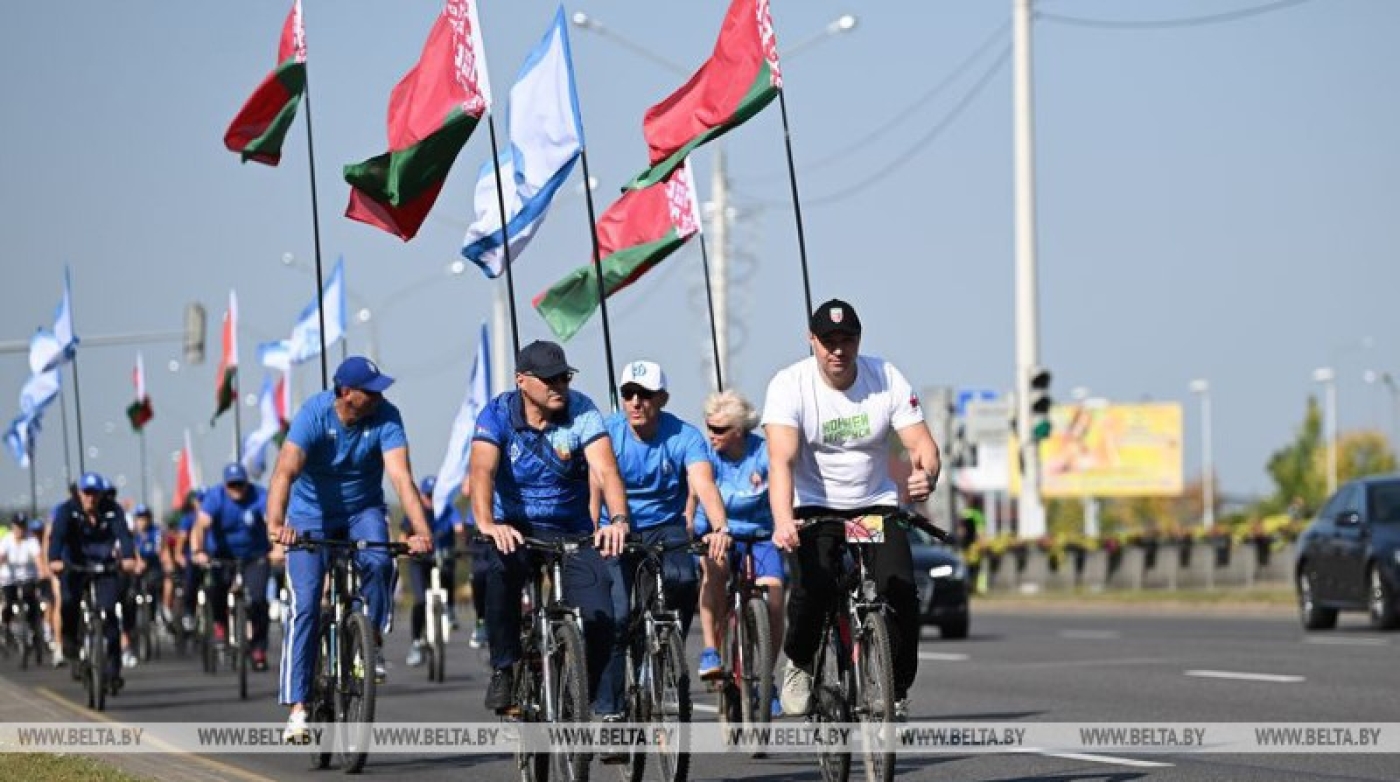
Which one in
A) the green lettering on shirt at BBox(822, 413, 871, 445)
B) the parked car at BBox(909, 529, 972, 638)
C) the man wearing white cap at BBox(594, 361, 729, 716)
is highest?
the green lettering on shirt at BBox(822, 413, 871, 445)

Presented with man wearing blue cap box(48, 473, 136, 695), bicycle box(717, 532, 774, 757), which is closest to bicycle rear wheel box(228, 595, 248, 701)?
man wearing blue cap box(48, 473, 136, 695)

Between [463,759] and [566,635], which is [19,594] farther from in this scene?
[566,635]

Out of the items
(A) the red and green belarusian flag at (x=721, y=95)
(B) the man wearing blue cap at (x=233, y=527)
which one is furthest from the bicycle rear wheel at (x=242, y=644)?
(A) the red and green belarusian flag at (x=721, y=95)

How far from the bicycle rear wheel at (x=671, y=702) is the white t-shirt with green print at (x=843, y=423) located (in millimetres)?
780

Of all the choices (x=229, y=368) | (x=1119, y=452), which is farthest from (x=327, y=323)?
(x=1119, y=452)

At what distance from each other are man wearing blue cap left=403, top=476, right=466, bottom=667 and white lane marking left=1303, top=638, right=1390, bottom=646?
7.32 m

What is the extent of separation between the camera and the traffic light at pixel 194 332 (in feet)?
163

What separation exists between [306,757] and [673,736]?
12.0 feet

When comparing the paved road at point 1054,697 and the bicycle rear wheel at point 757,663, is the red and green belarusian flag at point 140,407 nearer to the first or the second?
the paved road at point 1054,697

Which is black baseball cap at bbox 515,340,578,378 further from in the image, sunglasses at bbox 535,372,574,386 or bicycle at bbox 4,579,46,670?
bicycle at bbox 4,579,46,670

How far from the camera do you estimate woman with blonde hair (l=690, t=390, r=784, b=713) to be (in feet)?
49.3

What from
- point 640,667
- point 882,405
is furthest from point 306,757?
point 882,405

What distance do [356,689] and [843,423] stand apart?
129 inches

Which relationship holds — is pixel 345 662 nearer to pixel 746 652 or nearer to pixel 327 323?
pixel 746 652
